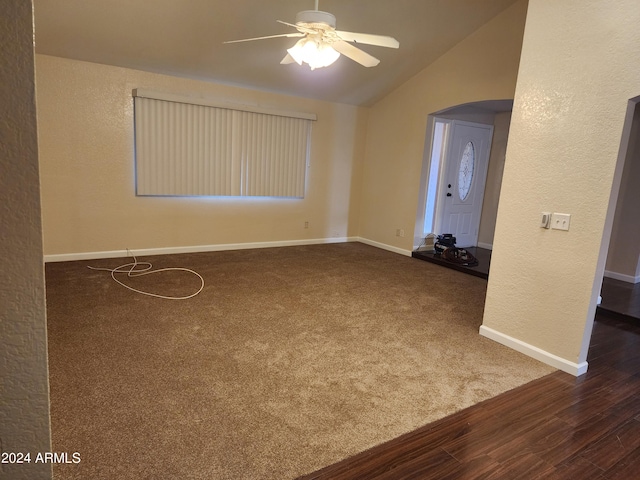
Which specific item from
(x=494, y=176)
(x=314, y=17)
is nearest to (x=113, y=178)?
(x=314, y=17)

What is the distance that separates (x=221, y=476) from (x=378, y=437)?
0.79m

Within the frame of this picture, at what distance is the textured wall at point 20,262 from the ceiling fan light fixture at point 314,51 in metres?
2.63

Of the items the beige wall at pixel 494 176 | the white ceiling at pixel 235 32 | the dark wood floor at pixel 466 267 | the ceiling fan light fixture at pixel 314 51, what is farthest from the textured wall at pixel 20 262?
the beige wall at pixel 494 176

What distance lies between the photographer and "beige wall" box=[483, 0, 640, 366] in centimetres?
260

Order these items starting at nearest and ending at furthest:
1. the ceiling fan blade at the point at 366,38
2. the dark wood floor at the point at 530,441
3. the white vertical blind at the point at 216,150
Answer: the dark wood floor at the point at 530,441
the ceiling fan blade at the point at 366,38
the white vertical blind at the point at 216,150

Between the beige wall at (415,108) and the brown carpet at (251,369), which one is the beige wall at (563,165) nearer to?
the brown carpet at (251,369)

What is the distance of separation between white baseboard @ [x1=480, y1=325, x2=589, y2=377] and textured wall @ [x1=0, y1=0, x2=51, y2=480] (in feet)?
10.3

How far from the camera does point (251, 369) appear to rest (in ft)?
8.70

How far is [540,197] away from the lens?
297 cm

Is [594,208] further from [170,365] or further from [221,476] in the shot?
[170,365]

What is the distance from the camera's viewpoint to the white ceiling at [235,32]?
395 cm

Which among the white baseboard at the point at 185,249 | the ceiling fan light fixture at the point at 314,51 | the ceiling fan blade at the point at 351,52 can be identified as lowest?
the white baseboard at the point at 185,249

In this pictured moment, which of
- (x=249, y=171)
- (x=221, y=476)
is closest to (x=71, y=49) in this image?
(x=249, y=171)

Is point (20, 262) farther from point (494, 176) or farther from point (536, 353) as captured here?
point (494, 176)
